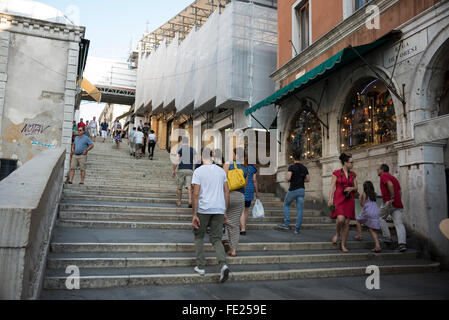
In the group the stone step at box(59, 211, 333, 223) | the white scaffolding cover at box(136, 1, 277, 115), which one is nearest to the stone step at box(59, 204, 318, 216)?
the stone step at box(59, 211, 333, 223)

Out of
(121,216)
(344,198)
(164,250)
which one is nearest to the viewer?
(164,250)

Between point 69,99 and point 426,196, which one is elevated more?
point 69,99

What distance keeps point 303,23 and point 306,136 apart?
4314mm

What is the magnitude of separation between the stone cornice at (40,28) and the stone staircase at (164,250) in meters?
6.39

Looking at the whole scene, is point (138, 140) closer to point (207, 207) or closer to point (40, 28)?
point (40, 28)

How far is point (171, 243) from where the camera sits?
5.80 metres

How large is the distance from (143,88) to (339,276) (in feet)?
93.6

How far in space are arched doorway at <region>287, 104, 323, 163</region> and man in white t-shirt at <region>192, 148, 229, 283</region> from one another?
7.09 metres

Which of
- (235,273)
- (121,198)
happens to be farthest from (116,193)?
(235,273)

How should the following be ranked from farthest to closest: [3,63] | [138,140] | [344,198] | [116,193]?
[138,140]
[3,63]
[116,193]
[344,198]

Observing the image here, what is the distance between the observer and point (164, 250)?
5.70m

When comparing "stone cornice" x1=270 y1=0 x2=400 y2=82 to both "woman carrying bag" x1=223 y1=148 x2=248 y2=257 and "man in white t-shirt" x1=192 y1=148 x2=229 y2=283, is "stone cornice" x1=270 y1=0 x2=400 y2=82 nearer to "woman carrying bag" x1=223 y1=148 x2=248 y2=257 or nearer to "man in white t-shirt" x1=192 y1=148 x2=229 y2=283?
"woman carrying bag" x1=223 y1=148 x2=248 y2=257

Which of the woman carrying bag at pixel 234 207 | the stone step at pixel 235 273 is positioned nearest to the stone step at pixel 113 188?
the woman carrying bag at pixel 234 207

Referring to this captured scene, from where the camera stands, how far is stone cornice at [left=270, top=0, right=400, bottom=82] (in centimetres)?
938
